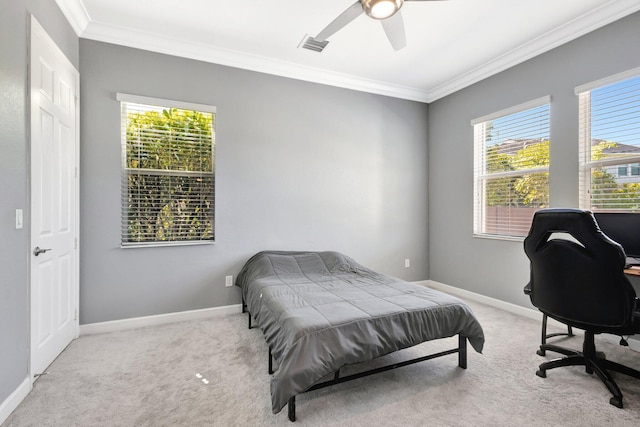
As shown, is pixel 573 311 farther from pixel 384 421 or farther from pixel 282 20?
pixel 282 20

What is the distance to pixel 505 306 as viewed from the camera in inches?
140

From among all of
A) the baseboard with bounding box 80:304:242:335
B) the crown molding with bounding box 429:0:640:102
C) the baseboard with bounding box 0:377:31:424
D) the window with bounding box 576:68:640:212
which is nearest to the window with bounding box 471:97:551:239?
the window with bounding box 576:68:640:212

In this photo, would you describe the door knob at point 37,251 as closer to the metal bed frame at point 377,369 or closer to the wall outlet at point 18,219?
the wall outlet at point 18,219

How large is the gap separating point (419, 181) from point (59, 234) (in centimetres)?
422

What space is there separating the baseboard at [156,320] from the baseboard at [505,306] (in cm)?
283

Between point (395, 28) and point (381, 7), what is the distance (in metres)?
0.34

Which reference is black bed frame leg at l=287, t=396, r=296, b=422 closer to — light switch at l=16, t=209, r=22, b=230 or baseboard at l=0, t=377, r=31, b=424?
baseboard at l=0, t=377, r=31, b=424

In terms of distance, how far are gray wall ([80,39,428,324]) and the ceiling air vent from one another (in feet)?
1.82

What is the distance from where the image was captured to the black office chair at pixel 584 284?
183 cm

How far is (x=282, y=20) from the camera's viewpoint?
9.24ft

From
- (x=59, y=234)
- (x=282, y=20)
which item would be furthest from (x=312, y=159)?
(x=59, y=234)

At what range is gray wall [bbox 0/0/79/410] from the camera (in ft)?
5.61

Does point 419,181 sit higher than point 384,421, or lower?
higher

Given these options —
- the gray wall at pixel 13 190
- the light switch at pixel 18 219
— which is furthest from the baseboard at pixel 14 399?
the light switch at pixel 18 219
